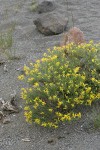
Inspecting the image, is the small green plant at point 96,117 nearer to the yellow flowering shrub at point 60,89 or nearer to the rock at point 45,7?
the yellow flowering shrub at point 60,89

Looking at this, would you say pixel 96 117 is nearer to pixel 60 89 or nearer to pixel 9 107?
pixel 60 89

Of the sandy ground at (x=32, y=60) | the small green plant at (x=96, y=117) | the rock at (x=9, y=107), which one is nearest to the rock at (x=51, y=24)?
the sandy ground at (x=32, y=60)

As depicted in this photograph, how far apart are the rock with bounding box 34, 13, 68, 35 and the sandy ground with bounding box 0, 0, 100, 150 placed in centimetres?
13

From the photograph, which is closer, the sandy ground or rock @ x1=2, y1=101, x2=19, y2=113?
the sandy ground

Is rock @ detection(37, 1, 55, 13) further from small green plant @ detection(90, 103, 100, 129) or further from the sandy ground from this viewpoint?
small green plant @ detection(90, 103, 100, 129)

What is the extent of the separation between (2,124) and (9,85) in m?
0.85

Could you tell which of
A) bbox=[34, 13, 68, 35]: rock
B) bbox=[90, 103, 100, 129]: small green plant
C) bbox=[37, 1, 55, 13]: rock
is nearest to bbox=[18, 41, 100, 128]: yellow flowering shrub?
bbox=[90, 103, 100, 129]: small green plant

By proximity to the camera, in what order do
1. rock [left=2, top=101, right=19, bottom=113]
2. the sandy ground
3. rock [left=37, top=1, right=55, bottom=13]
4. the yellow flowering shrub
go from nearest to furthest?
the sandy ground
the yellow flowering shrub
rock [left=2, top=101, right=19, bottom=113]
rock [left=37, top=1, right=55, bottom=13]

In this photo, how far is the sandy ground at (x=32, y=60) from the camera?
13.9ft

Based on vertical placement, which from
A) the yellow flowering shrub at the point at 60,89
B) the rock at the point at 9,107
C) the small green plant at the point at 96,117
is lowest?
the rock at the point at 9,107

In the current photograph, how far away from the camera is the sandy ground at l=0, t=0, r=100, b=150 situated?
4246 millimetres

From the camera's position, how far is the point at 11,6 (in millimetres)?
8391

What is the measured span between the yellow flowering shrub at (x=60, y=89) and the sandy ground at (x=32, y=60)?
0.48 feet

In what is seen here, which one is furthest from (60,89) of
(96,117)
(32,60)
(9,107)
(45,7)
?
(45,7)
